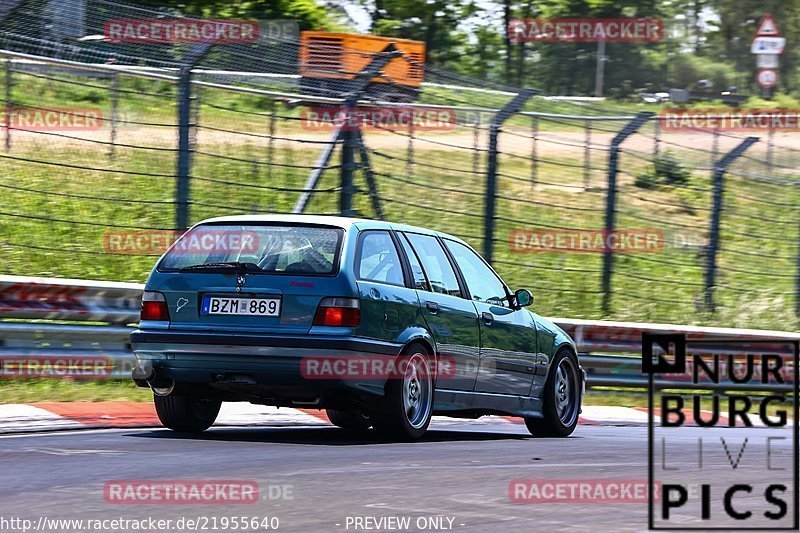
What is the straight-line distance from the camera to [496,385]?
10461mm

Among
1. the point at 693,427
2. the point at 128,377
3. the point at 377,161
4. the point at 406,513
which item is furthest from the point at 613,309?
the point at 406,513

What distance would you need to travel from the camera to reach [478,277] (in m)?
10.7

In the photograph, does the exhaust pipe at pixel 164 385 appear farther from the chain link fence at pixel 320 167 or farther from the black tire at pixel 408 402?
the chain link fence at pixel 320 167

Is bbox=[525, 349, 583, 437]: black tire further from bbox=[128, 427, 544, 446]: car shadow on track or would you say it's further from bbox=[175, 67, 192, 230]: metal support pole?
bbox=[175, 67, 192, 230]: metal support pole

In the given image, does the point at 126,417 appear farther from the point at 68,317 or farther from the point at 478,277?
the point at 478,277

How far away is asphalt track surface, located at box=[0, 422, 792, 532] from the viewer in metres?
6.34

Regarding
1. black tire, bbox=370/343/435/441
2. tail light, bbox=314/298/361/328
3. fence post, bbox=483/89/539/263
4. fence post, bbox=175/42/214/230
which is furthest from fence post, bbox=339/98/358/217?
tail light, bbox=314/298/361/328

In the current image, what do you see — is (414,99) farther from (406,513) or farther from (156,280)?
(406,513)

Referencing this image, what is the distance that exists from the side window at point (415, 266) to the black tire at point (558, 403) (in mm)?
1772

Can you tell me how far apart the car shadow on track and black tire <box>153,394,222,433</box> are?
2.8 inches

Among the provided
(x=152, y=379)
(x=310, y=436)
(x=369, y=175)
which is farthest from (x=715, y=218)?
(x=152, y=379)

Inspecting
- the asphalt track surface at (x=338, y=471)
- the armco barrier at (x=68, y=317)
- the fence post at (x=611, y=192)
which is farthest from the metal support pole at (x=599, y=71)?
the asphalt track surface at (x=338, y=471)

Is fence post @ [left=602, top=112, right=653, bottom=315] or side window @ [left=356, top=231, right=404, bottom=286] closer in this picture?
side window @ [left=356, top=231, right=404, bottom=286]

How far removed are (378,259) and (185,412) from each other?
5.31 ft
